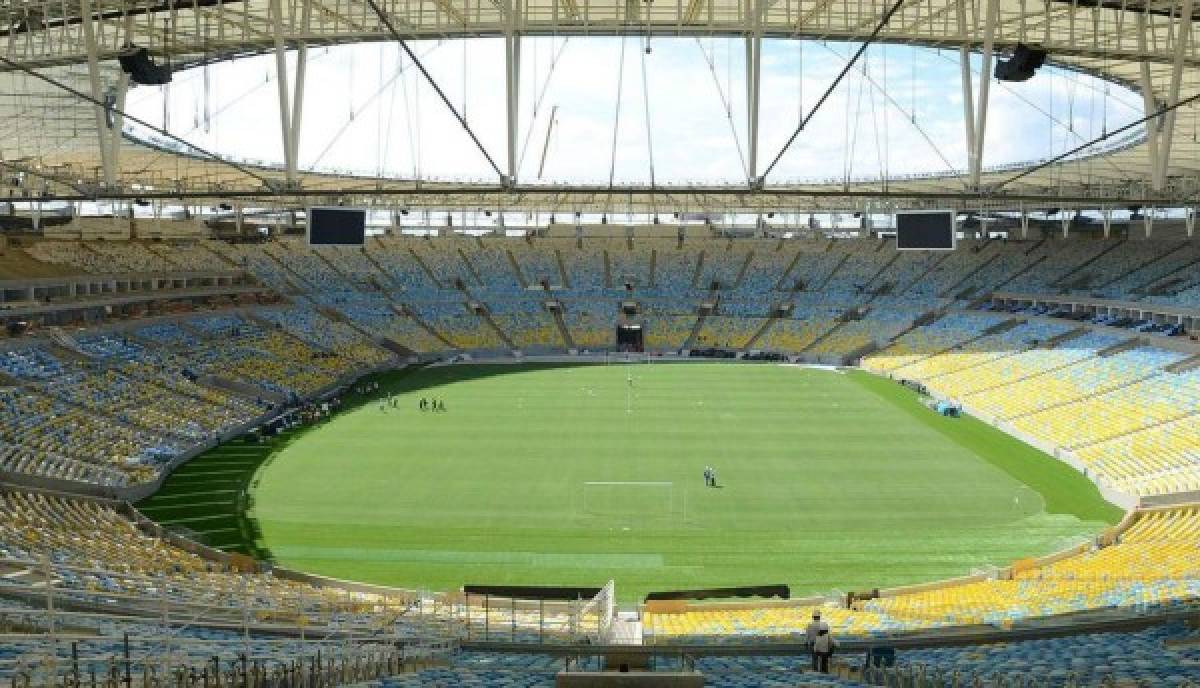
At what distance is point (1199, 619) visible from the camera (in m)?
12.8

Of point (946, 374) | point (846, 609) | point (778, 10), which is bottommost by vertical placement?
point (846, 609)

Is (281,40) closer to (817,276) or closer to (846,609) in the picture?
(846,609)

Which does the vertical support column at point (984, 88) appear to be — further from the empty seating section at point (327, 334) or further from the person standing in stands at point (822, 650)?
the empty seating section at point (327, 334)

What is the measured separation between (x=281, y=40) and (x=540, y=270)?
51433 millimetres

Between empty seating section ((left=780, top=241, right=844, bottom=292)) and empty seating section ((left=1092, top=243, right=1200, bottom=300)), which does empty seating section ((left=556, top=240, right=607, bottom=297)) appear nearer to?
empty seating section ((left=780, top=241, right=844, bottom=292))

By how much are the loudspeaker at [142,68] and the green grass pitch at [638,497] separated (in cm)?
946

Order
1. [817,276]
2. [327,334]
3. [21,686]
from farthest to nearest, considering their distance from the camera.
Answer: [817,276] < [327,334] < [21,686]

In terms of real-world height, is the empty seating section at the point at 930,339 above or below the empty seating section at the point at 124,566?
above

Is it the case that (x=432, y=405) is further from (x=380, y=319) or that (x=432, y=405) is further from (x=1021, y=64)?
(x=1021, y=64)

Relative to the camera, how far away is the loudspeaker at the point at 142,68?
16.9 metres

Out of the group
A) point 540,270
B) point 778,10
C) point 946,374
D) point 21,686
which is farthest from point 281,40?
point 540,270

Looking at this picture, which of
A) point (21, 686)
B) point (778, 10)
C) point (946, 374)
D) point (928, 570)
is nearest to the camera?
point (21, 686)

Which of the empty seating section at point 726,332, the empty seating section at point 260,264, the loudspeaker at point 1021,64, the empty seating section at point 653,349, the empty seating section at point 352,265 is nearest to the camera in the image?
the empty seating section at point 653,349

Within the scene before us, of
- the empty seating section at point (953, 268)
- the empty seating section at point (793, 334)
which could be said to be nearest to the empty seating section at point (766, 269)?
the empty seating section at point (793, 334)
